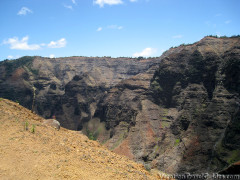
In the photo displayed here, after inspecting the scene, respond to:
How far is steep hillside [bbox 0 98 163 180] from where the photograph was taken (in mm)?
12820

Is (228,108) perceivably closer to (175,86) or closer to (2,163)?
(175,86)

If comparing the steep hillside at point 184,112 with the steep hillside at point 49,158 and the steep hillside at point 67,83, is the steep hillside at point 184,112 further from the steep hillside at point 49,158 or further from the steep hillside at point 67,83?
the steep hillside at point 49,158

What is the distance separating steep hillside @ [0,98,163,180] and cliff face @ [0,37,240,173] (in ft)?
65.6

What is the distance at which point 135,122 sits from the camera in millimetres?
68188

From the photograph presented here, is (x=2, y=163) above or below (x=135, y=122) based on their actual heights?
above

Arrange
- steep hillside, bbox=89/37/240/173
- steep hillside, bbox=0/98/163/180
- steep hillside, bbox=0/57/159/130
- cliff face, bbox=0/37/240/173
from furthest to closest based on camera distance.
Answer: steep hillside, bbox=0/57/159/130
cliff face, bbox=0/37/240/173
steep hillside, bbox=89/37/240/173
steep hillside, bbox=0/98/163/180

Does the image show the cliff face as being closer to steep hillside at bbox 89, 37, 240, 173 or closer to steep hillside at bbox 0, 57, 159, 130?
steep hillside at bbox 89, 37, 240, 173

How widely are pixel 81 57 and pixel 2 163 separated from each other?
15136 centimetres

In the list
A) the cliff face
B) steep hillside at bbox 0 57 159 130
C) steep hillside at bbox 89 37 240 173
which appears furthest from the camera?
steep hillside at bbox 0 57 159 130

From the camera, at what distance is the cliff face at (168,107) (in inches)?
1766

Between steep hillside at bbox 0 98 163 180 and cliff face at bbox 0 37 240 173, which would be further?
cliff face at bbox 0 37 240 173

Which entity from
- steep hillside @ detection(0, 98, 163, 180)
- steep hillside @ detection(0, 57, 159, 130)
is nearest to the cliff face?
steep hillside @ detection(0, 57, 159, 130)

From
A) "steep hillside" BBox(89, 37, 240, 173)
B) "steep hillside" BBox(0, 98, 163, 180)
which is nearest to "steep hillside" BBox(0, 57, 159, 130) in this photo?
"steep hillside" BBox(89, 37, 240, 173)

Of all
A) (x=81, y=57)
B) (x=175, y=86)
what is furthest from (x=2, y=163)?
(x=81, y=57)
